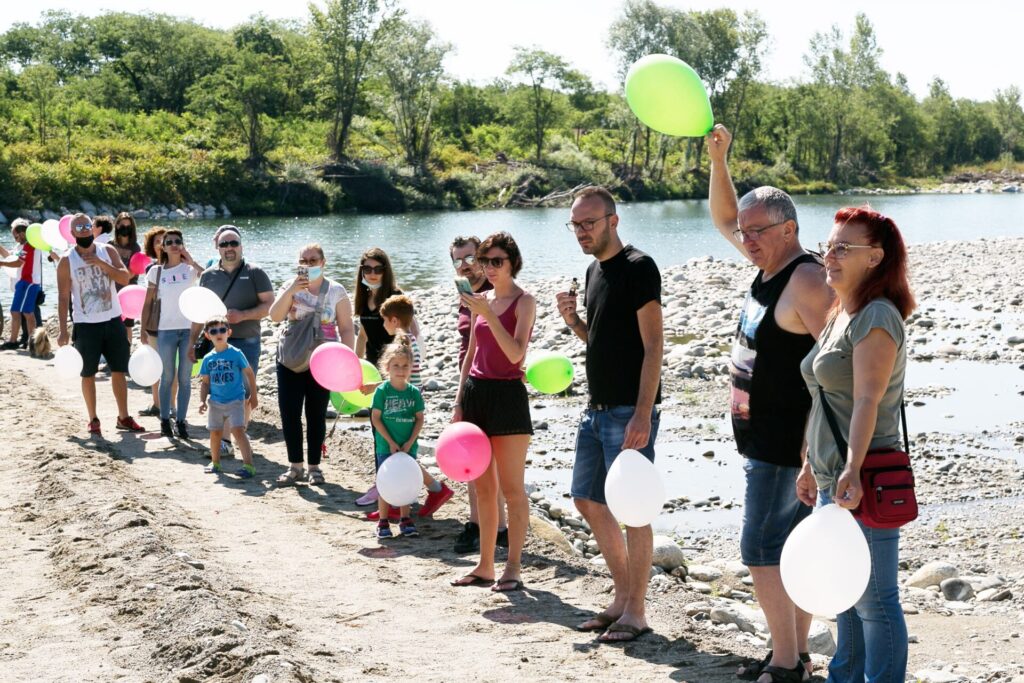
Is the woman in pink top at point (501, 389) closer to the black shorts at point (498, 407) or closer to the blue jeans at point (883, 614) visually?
Result: the black shorts at point (498, 407)

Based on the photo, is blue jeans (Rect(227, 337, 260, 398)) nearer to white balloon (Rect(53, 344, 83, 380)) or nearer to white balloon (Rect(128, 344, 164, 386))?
white balloon (Rect(128, 344, 164, 386))

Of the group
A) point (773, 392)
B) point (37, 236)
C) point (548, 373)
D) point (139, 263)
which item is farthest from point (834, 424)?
point (37, 236)

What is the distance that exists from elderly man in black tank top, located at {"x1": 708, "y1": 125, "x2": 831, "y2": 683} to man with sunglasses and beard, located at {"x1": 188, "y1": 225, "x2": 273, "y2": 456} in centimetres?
479

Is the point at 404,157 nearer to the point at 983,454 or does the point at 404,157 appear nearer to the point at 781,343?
the point at 983,454

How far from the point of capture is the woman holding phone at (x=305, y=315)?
7117 millimetres

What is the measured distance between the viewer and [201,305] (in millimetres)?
7836

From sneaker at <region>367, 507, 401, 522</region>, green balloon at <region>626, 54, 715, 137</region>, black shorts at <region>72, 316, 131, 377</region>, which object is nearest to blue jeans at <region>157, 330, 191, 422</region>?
black shorts at <region>72, 316, 131, 377</region>

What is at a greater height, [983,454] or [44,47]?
[44,47]

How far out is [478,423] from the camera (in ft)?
17.2

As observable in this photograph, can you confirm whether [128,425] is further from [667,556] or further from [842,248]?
[842,248]

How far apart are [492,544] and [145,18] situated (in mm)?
75976

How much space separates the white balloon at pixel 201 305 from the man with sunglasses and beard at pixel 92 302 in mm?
801

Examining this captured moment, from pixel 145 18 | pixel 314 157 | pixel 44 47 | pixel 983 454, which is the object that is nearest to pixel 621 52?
pixel 314 157

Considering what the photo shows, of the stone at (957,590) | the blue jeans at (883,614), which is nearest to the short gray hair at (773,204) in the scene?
the blue jeans at (883,614)
